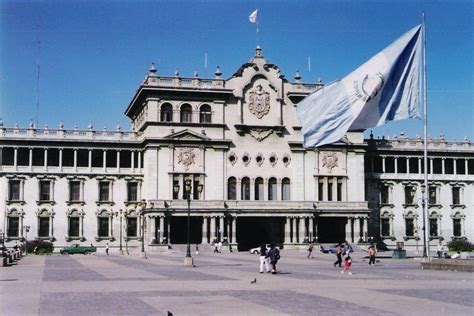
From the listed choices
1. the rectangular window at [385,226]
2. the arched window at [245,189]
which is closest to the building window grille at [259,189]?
the arched window at [245,189]

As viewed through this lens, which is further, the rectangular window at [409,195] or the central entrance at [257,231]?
the rectangular window at [409,195]

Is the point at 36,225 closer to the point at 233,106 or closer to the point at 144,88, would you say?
the point at 144,88

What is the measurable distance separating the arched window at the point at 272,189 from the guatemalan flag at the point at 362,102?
69.5 metres

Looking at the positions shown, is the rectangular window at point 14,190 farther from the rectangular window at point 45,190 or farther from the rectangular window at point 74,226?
the rectangular window at point 74,226

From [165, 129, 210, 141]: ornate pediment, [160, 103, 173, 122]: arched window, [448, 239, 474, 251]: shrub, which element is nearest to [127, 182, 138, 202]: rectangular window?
[165, 129, 210, 141]: ornate pediment

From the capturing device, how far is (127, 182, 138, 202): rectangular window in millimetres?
93500

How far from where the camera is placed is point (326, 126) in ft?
73.9

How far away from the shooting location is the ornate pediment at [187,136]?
90.9 meters

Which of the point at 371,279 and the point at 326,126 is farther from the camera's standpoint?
the point at 371,279

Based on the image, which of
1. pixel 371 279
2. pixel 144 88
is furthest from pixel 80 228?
pixel 371 279

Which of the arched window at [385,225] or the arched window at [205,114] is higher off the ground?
the arched window at [205,114]

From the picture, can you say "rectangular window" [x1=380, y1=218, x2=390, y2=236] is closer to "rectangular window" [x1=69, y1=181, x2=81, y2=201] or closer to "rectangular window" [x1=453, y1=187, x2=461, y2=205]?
"rectangular window" [x1=453, y1=187, x2=461, y2=205]

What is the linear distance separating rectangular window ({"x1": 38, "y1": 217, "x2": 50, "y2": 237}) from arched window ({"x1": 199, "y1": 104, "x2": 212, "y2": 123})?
879 inches

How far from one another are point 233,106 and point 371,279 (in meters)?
60.6
